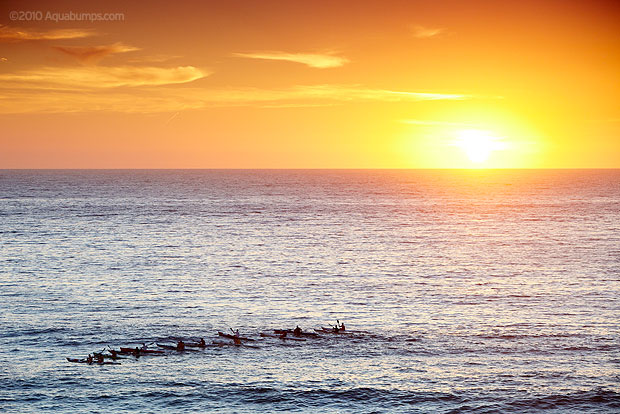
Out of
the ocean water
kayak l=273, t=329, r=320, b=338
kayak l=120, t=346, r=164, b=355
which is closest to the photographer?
the ocean water

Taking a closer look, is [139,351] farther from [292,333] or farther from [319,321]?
[319,321]

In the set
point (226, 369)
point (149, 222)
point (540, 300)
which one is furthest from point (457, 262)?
point (149, 222)

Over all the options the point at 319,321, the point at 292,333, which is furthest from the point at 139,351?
the point at 319,321

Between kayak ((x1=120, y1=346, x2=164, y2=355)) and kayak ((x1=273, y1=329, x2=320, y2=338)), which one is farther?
kayak ((x1=273, y1=329, x2=320, y2=338))

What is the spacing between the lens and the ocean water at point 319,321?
158 feet

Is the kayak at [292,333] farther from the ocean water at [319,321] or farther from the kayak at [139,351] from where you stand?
the kayak at [139,351]

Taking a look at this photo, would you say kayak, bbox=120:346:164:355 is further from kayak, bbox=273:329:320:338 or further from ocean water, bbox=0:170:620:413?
kayak, bbox=273:329:320:338

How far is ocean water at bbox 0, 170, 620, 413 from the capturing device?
158 ft

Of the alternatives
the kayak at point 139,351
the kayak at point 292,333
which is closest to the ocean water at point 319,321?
the kayak at point 139,351

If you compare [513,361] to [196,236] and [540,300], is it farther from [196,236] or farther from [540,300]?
[196,236]

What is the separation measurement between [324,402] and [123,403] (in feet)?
46.9

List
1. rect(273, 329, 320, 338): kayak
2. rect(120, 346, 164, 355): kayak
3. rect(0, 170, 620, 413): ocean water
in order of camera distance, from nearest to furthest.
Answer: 1. rect(0, 170, 620, 413): ocean water
2. rect(120, 346, 164, 355): kayak
3. rect(273, 329, 320, 338): kayak

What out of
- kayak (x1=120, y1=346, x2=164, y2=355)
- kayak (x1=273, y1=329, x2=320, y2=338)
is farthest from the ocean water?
kayak (x1=273, y1=329, x2=320, y2=338)

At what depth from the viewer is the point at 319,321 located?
6825 cm
